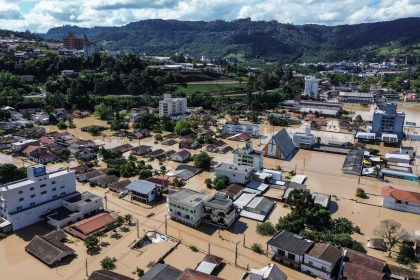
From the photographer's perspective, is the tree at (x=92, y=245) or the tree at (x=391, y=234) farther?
the tree at (x=391, y=234)

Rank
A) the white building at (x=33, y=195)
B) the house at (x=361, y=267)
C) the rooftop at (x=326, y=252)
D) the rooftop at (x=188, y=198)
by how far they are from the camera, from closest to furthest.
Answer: the house at (x=361, y=267) → the rooftop at (x=326, y=252) → the white building at (x=33, y=195) → the rooftop at (x=188, y=198)

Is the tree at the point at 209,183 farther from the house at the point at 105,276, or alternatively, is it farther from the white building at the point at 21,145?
the white building at the point at 21,145

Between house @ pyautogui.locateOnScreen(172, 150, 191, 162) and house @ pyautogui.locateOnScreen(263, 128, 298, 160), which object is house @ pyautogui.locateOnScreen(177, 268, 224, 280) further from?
house @ pyautogui.locateOnScreen(263, 128, 298, 160)

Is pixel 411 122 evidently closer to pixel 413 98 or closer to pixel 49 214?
pixel 413 98

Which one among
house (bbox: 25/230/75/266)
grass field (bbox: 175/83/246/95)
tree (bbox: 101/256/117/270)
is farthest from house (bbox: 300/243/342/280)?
grass field (bbox: 175/83/246/95)

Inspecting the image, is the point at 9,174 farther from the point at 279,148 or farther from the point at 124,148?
the point at 279,148

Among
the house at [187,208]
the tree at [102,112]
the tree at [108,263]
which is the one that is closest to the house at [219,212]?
the house at [187,208]
